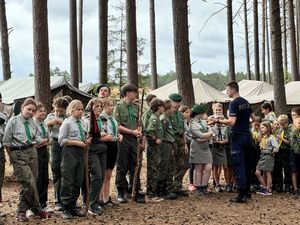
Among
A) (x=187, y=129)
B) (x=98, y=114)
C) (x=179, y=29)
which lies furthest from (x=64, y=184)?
(x=179, y=29)

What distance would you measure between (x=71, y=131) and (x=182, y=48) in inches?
206

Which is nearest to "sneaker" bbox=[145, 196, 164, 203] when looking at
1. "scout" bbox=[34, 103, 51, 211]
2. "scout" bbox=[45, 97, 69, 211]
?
"scout" bbox=[45, 97, 69, 211]

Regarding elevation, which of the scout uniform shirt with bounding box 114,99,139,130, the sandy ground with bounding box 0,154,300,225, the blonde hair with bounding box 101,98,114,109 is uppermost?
the blonde hair with bounding box 101,98,114,109

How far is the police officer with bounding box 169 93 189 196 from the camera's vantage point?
26.4ft

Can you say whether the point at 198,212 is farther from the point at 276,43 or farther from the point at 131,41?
the point at 131,41

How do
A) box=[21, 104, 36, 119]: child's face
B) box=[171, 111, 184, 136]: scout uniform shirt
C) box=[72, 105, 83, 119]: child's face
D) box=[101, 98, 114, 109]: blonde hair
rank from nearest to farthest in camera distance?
box=[21, 104, 36, 119]: child's face
box=[72, 105, 83, 119]: child's face
box=[101, 98, 114, 109]: blonde hair
box=[171, 111, 184, 136]: scout uniform shirt

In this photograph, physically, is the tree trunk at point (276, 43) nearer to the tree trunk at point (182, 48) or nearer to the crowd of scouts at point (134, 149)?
the crowd of scouts at point (134, 149)

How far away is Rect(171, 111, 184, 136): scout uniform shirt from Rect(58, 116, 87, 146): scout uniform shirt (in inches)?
83.0

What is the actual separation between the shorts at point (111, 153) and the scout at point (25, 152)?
3.88ft

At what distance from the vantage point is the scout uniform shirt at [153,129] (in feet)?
24.6

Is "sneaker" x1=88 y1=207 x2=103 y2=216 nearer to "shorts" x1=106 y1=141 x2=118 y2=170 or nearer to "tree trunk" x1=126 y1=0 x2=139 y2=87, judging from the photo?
"shorts" x1=106 y1=141 x2=118 y2=170

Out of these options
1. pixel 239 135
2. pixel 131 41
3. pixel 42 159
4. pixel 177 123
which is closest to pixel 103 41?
pixel 131 41

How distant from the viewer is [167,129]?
7859 millimetres

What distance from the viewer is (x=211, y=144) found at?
344 inches
